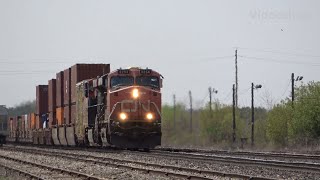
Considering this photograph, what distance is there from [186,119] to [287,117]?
41.0m

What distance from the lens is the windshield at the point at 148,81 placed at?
31953 millimetres

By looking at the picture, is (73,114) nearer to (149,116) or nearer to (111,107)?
(111,107)

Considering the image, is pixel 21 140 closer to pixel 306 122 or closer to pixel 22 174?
pixel 306 122

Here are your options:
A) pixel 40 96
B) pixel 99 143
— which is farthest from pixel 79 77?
pixel 40 96

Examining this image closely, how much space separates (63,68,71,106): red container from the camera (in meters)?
42.5

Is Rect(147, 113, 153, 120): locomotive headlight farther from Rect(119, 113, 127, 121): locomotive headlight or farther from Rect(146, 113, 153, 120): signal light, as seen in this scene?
Rect(119, 113, 127, 121): locomotive headlight

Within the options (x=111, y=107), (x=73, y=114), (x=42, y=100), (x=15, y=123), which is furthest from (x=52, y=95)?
(x=15, y=123)

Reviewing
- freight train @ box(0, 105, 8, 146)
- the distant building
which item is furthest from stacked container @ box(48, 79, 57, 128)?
the distant building

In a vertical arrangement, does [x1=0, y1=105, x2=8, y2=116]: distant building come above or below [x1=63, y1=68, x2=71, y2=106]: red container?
below

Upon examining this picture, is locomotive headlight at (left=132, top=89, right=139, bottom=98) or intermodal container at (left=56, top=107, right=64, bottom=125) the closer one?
locomotive headlight at (left=132, top=89, right=139, bottom=98)

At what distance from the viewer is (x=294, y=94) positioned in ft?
175

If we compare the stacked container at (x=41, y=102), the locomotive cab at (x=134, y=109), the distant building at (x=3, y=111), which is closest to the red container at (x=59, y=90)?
the stacked container at (x=41, y=102)

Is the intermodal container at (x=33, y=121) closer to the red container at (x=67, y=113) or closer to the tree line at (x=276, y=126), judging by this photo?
the tree line at (x=276, y=126)

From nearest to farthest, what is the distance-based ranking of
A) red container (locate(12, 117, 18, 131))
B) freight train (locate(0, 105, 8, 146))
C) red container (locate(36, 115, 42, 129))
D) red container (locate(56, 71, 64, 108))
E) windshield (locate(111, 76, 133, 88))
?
windshield (locate(111, 76, 133, 88)) < red container (locate(56, 71, 64, 108)) < freight train (locate(0, 105, 8, 146)) < red container (locate(36, 115, 42, 129)) < red container (locate(12, 117, 18, 131))
